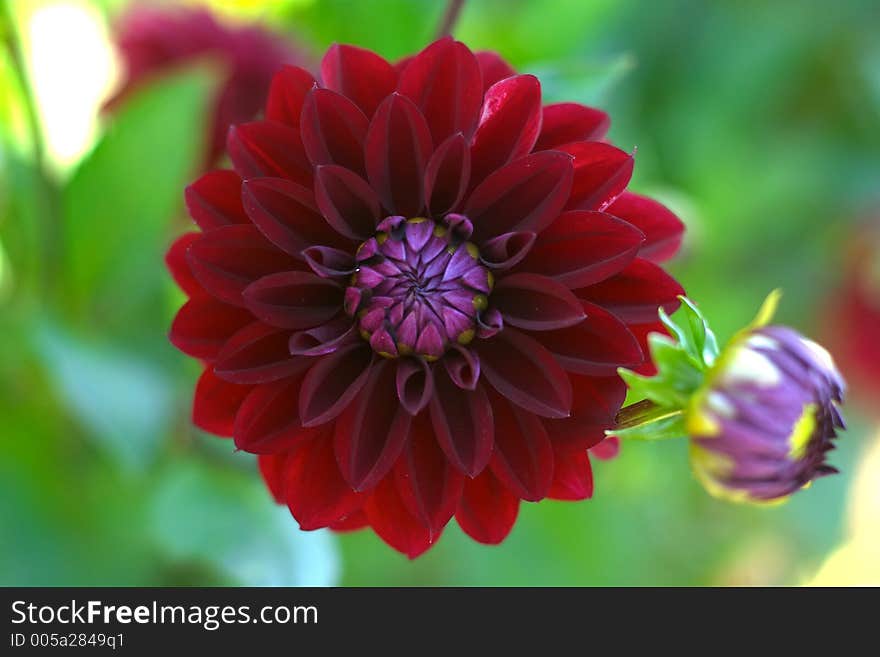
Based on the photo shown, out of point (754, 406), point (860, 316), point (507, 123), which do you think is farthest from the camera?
point (860, 316)

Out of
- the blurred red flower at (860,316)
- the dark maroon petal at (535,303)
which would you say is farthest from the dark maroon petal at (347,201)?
the blurred red flower at (860,316)

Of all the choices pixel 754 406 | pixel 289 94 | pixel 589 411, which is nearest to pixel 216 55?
pixel 289 94

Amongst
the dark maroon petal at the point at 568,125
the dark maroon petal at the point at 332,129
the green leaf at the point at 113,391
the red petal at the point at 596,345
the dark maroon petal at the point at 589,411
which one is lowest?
the dark maroon petal at the point at 589,411

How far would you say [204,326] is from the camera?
26.3 inches

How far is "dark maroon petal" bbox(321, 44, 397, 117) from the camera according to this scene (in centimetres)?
68

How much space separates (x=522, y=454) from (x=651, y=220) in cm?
19

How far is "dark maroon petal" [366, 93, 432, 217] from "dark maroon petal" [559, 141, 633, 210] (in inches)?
3.8

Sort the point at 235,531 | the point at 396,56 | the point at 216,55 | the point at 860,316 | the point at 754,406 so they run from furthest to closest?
the point at 860,316
the point at 396,56
the point at 216,55
the point at 235,531
the point at 754,406

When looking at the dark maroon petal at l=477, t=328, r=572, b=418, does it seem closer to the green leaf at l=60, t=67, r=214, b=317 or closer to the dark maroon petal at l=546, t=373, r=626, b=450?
the dark maroon petal at l=546, t=373, r=626, b=450

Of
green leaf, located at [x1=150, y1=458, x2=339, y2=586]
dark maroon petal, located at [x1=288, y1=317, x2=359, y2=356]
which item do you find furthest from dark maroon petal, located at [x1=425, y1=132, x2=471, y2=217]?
green leaf, located at [x1=150, y1=458, x2=339, y2=586]

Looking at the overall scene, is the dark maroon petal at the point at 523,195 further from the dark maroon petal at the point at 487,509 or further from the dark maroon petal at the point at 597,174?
the dark maroon petal at the point at 487,509

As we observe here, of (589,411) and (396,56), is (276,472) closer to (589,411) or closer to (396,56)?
(589,411)

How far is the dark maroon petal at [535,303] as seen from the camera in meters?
0.63

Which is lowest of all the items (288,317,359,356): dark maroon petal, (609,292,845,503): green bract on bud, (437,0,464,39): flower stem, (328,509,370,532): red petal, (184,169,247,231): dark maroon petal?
(609,292,845,503): green bract on bud
